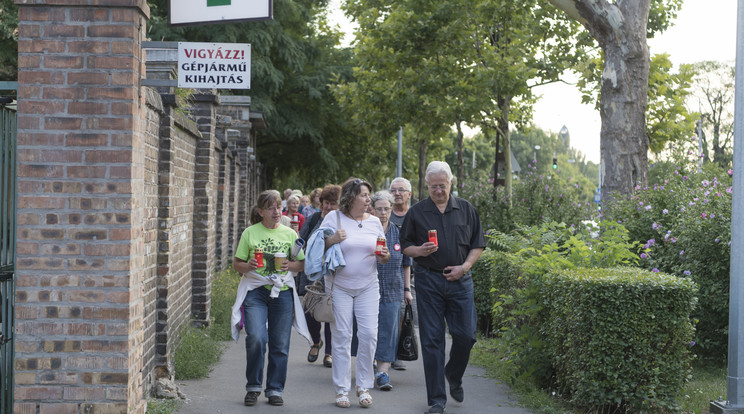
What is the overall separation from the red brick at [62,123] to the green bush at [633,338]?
3.74 metres

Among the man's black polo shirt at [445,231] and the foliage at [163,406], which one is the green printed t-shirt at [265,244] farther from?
the foliage at [163,406]

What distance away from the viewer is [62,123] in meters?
5.25

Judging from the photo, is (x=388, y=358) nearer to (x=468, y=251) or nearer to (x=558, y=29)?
(x=468, y=251)

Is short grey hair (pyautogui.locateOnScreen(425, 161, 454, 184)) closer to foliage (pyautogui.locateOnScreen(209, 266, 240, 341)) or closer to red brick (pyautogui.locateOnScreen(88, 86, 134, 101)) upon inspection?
red brick (pyautogui.locateOnScreen(88, 86, 134, 101))

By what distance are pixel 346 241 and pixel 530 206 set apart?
391 inches

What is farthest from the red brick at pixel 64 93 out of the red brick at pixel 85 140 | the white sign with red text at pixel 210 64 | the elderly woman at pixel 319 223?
the elderly woman at pixel 319 223

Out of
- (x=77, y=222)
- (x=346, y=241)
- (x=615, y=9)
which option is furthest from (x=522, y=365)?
(x=615, y=9)

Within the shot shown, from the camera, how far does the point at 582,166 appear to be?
5699 inches

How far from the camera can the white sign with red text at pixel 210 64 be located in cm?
591

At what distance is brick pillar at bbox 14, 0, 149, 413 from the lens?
525 centimetres

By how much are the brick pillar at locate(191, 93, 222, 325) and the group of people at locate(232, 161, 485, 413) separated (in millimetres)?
3590

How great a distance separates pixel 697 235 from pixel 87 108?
6.55 metres

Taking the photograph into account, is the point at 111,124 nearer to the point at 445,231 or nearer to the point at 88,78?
the point at 88,78

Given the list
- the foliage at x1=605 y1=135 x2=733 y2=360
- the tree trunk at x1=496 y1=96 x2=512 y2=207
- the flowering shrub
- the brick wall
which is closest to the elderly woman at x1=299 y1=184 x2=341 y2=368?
the foliage at x1=605 y1=135 x2=733 y2=360
